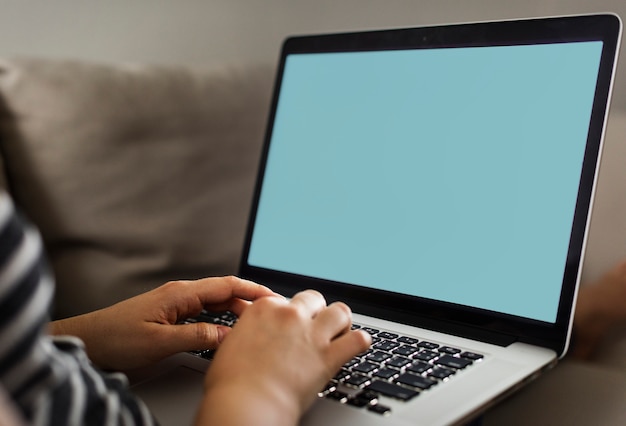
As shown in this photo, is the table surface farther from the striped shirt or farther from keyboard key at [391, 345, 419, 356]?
the striped shirt

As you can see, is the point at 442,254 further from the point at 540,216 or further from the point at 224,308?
the point at 224,308

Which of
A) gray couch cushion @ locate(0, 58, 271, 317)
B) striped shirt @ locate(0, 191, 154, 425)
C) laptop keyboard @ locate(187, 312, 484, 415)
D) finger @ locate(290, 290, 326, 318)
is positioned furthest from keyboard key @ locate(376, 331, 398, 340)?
gray couch cushion @ locate(0, 58, 271, 317)

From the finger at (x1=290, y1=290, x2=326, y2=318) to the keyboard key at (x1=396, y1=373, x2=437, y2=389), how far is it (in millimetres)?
80

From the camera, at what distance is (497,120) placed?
652mm

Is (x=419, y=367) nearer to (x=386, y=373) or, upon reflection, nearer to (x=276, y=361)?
(x=386, y=373)

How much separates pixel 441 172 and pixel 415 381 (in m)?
0.25

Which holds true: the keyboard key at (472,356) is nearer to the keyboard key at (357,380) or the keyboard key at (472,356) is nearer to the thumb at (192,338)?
the keyboard key at (357,380)

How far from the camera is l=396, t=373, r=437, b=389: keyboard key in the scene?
494 mm

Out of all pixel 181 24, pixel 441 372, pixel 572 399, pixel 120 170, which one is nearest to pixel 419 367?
pixel 441 372

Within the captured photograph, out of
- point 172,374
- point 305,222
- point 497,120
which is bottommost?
point 172,374

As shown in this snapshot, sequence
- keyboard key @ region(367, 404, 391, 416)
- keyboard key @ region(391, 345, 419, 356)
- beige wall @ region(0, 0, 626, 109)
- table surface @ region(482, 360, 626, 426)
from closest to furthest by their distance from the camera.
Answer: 1. keyboard key @ region(367, 404, 391, 416)
2. keyboard key @ region(391, 345, 419, 356)
3. table surface @ region(482, 360, 626, 426)
4. beige wall @ region(0, 0, 626, 109)

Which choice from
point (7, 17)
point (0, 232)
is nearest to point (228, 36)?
point (7, 17)

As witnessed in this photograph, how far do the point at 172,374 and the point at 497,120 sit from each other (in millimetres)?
383

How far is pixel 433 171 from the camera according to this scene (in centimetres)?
69
